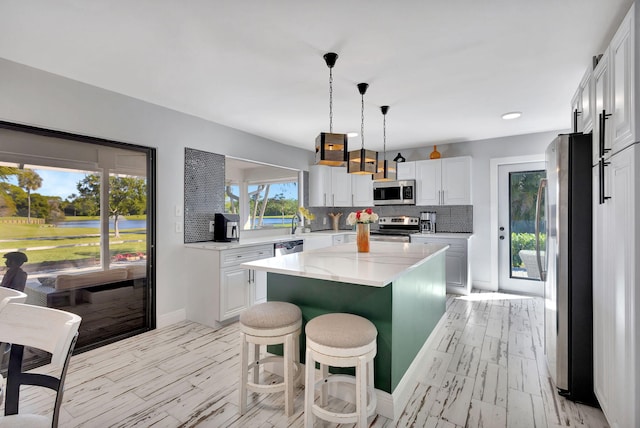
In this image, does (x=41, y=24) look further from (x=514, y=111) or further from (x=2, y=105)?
(x=514, y=111)

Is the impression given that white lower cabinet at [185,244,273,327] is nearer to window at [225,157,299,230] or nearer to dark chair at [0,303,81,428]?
window at [225,157,299,230]

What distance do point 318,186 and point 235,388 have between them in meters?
3.86

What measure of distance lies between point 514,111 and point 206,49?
3.24 metres

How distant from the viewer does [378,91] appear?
114 inches

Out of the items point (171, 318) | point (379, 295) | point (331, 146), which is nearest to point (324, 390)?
A: point (379, 295)

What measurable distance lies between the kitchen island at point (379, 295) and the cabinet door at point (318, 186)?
2888 mm

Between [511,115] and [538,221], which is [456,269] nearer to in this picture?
[511,115]

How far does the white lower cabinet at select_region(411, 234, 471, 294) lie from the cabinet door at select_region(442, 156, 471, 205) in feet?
2.03


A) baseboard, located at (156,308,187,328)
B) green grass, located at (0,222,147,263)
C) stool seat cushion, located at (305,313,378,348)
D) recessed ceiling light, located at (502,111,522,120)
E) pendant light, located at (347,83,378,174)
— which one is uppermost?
recessed ceiling light, located at (502,111,522,120)

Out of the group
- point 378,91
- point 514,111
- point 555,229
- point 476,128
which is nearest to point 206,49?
point 378,91

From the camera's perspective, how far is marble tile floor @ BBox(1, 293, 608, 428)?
189 cm

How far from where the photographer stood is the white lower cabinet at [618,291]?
1.43 m

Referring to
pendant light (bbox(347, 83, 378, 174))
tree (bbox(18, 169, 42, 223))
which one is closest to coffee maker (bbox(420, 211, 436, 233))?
pendant light (bbox(347, 83, 378, 174))

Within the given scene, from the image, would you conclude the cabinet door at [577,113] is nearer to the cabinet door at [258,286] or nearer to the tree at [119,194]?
the cabinet door at [258,286]
